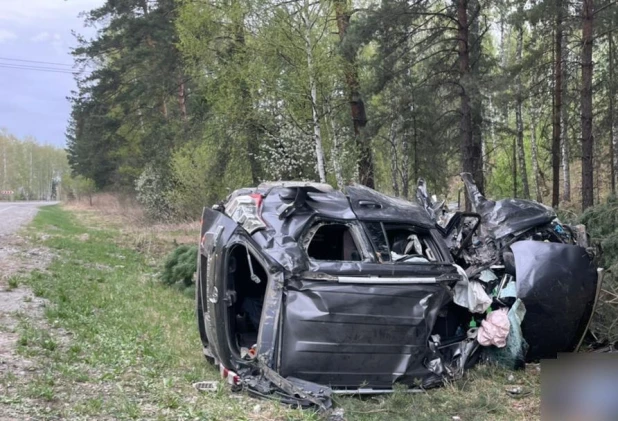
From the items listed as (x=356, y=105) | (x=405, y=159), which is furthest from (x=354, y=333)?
(x=405, y=159)

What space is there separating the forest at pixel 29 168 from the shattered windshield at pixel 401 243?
9009cm

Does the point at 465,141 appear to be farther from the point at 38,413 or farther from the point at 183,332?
the point at 38,413

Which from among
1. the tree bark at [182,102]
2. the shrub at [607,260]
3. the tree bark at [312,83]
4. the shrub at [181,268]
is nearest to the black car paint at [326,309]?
the shrub at [607,260]

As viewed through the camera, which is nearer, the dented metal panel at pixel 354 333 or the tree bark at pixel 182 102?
the dented metal panel at pixel 354 333

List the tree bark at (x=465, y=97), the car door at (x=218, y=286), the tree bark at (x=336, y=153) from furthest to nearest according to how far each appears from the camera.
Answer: the tree bark at (x=336, y=153)
the tree bark at (x=465, y=97)
the car door at (x=218, y=286)

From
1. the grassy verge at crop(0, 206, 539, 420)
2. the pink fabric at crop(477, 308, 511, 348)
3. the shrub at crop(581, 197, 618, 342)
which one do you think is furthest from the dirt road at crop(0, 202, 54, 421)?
the shrub at crop(581, 197, 618, 342)

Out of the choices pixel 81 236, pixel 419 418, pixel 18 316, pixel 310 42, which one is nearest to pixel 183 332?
pixel 18 316

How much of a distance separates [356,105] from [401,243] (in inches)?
427

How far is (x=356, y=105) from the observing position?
1584 cm

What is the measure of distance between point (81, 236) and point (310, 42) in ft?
32.7

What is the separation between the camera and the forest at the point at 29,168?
306 feet

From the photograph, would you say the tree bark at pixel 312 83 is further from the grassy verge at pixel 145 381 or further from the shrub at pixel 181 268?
the grassy verge at pixel 145 381

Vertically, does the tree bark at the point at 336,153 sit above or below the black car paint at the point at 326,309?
above

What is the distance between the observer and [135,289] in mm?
9570
